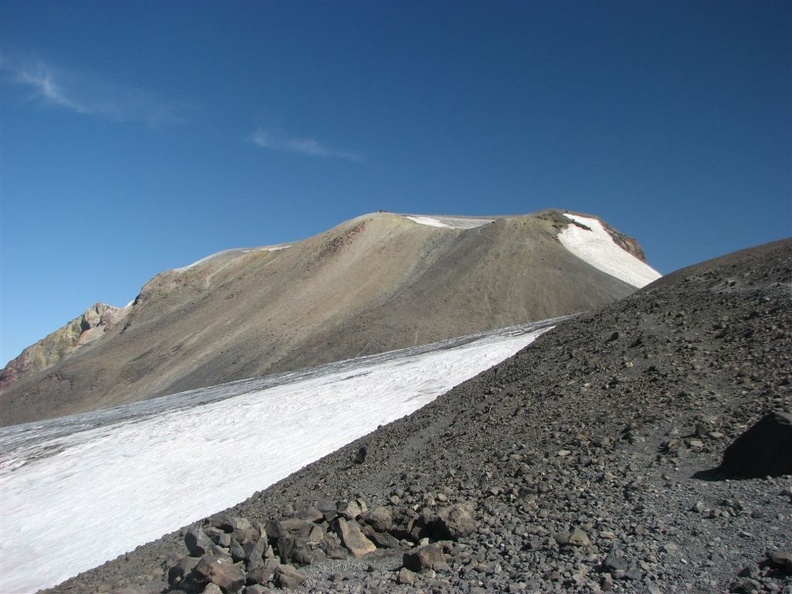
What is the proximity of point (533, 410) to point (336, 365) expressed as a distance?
70.7 ft

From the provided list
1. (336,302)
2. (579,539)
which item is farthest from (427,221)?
(579,539)

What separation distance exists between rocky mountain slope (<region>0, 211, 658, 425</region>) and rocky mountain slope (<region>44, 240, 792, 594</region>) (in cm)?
2626

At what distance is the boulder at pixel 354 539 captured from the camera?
8.06 meters

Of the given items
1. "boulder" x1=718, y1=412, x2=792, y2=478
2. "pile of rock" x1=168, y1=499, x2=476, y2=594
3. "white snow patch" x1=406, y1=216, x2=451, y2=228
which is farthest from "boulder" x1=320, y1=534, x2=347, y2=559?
"white snow patch" x1=406, y1=216, x2=451, y2=228

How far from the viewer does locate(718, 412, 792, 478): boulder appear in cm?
742

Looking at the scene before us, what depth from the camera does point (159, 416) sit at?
2712cm

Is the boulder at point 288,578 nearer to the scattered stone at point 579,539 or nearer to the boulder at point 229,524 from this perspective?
the boulder at point 229,524

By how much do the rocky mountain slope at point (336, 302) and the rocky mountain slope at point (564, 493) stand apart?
26.3m

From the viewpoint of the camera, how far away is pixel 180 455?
21328mm

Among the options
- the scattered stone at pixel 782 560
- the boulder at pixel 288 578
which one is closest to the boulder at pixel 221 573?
the boulder at pixel 288 578

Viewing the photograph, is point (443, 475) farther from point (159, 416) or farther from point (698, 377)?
point (159, 416)

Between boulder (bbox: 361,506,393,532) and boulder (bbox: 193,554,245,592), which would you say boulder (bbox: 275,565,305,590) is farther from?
boulder (bbox: 361,506,393,532)

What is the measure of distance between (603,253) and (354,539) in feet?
155

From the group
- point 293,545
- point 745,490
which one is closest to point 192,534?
point 293,545
